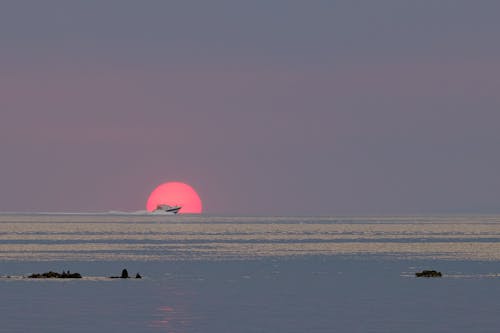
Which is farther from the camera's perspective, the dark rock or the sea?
the dark rock

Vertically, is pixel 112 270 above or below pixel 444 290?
above

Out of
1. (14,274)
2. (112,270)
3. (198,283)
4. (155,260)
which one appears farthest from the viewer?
(155,260)

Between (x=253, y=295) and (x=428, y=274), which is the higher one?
(x=428, y=274)

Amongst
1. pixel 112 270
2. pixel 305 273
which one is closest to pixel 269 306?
pixel 305 273

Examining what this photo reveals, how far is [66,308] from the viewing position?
67.7 meters

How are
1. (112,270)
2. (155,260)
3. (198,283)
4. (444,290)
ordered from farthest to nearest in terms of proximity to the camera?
1. (155,260)
2. (112,270)
3. (198,283)
4. (444,290)

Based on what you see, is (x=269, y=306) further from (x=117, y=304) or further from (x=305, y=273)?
(x=305, y=273)

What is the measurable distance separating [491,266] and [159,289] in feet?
135

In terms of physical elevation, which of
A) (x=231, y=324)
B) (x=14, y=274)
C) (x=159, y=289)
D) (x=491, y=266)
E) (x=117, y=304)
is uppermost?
(x=491, y=266)

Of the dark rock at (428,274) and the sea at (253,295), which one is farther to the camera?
the dark rock at (428,274)

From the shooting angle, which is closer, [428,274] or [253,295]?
[253,295]

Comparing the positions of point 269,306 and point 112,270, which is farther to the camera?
point 112,270

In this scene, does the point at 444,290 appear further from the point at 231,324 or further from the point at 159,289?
the point at 231,324

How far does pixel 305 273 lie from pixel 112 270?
1798 centimetres
